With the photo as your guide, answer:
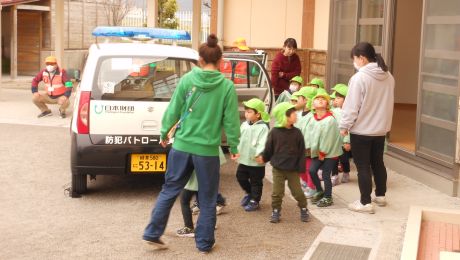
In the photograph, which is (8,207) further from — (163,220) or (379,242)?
(379,242)

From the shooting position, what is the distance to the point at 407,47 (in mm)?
15555

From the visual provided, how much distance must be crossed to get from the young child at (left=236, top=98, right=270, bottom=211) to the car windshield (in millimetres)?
1098

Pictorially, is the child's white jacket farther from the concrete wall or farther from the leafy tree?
the leafy tree

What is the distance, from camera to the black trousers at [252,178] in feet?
23.1

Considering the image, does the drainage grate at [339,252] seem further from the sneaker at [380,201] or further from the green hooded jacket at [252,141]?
the sneaker at [380,201]


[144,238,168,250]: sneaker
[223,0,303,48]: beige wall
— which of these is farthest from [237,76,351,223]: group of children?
[223,0,303,48]: beige wall

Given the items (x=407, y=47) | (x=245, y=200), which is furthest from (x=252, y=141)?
(x=407, y=47)

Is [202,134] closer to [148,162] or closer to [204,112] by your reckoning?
[204,112]

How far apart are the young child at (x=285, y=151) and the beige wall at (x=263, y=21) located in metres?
10.4

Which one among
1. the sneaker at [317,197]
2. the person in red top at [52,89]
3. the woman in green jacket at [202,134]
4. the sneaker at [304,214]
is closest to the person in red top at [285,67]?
the sneaker at [317,197]

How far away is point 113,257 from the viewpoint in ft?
18.1

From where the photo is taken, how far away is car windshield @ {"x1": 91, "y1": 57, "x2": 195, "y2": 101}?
732 centimetres

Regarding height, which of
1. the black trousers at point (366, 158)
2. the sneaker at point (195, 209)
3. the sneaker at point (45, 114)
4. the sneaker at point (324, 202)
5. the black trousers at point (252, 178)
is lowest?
the sneaker at point (195, 209)

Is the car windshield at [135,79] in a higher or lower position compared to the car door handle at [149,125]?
higher
